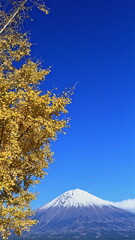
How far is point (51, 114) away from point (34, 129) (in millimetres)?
1911

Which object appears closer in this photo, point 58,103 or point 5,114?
point 5,114

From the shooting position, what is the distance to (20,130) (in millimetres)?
13953

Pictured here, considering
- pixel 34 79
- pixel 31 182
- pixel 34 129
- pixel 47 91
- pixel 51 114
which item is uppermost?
pixel 34 79

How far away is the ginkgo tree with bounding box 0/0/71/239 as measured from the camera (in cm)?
1255

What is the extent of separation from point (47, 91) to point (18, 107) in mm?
1938

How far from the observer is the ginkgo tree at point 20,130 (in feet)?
41.2

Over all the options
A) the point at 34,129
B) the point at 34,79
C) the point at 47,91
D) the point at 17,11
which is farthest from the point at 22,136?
the point at 17,11

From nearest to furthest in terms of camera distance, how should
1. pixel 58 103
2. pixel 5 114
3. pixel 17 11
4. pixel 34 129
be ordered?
1. pixel 5 114
2. pixel 34 129
3. pixel 58 103
4. pixel 17 11

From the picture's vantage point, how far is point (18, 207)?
1348 cm

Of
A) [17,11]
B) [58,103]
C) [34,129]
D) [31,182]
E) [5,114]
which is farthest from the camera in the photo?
[17,11]

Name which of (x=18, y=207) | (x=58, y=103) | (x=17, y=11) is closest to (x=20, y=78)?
(x=58, y=103)

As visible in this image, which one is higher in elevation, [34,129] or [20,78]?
[20,78]

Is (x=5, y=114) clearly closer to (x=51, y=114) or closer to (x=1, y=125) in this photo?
(x=1, y=125)

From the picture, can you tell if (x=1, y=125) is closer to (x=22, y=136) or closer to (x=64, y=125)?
(x=22, y=136)
